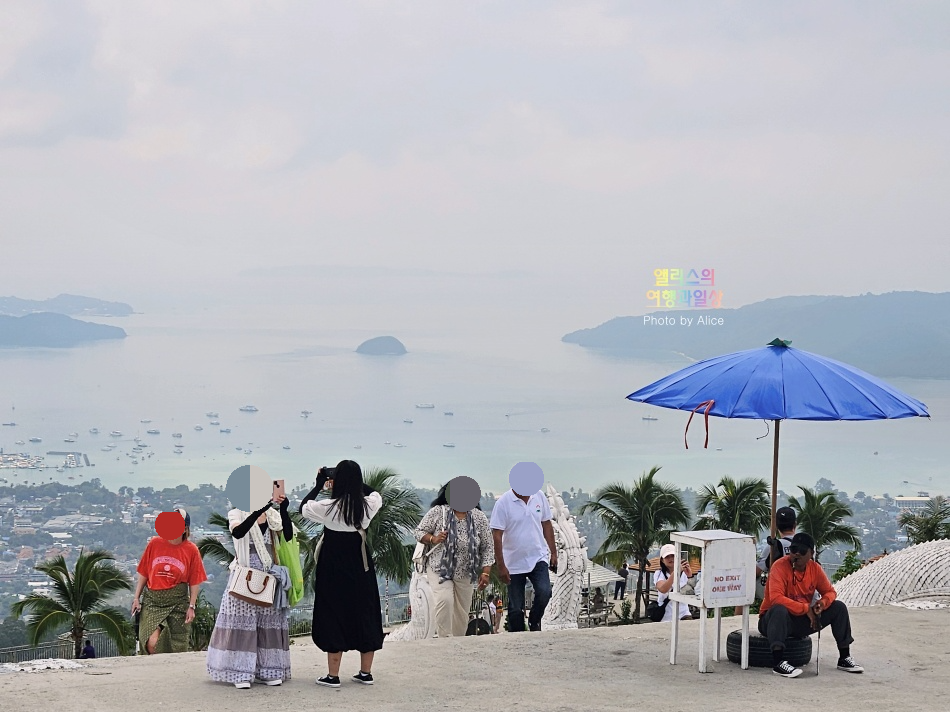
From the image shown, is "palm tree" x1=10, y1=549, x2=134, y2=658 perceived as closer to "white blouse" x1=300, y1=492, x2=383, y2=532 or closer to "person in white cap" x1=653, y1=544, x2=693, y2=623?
"person in white cap" x1=653, y1=544, x2=693, y2=623

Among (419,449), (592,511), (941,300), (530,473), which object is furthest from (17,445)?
(530,473)

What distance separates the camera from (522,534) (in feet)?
32.6

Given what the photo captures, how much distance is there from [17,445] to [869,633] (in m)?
92.9

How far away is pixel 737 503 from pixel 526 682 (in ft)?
114

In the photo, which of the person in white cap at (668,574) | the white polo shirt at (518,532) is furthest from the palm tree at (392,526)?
the person in white cap at (668,574)

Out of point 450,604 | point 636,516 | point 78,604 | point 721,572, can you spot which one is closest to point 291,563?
point 450,604

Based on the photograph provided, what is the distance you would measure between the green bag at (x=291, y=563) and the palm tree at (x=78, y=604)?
66.7 feet

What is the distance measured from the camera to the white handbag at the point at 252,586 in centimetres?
725

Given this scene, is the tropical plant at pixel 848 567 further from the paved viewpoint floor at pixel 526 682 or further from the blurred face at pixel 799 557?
the blurred face at pixel 799 557

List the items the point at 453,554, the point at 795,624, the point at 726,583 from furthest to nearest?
1. the point at 453,554
2. the point at 795,624
3. the point at 726,583

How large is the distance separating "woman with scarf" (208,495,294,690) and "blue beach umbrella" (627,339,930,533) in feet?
8.85

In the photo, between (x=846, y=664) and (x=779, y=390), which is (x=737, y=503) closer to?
(x=846, y=664)

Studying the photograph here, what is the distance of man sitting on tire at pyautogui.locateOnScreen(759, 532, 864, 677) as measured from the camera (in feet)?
26.6

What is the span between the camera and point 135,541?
210 ft
